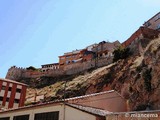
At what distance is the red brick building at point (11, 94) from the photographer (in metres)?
56.2

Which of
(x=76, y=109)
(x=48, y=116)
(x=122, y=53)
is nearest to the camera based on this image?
(x=76, y=109)

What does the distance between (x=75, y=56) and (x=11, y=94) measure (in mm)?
37685

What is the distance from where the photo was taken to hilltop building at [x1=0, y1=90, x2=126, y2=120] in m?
20.9

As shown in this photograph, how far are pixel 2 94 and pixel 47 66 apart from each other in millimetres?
44400

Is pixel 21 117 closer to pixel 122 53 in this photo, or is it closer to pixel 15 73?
pixel 122 53

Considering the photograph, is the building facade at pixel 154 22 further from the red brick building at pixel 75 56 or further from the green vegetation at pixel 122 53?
the red brick building at pixel 75 56

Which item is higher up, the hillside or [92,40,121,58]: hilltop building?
[92,40,121,58]: hilltop building

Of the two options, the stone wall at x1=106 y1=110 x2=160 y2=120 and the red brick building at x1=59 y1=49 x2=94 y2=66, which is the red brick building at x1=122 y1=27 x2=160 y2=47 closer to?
the red brick building at x1=59 y1=49 x2=94 y2=66

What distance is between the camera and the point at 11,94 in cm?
5791

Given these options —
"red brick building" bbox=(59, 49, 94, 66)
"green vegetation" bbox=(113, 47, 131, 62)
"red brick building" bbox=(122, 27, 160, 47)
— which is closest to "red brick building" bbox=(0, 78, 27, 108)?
"green vegetation" bbox=(113, 47, 131, 62)

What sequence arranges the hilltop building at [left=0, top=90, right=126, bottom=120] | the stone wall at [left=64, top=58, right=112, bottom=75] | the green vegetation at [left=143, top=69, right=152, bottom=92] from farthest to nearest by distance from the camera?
1. the stone wall at [left=64, top=58, right=112, bottom=75]
2. the green vegetation at [left=143, top=69, right=152, bottom=92]
3. the hilltop building at [left=0, top=90, right=126, bottom=120]

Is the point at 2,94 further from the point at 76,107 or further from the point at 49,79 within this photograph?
the point at 76,107

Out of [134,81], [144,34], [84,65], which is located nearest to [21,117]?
[134,81]

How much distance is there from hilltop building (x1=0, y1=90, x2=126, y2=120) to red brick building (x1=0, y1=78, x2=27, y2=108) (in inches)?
1086
